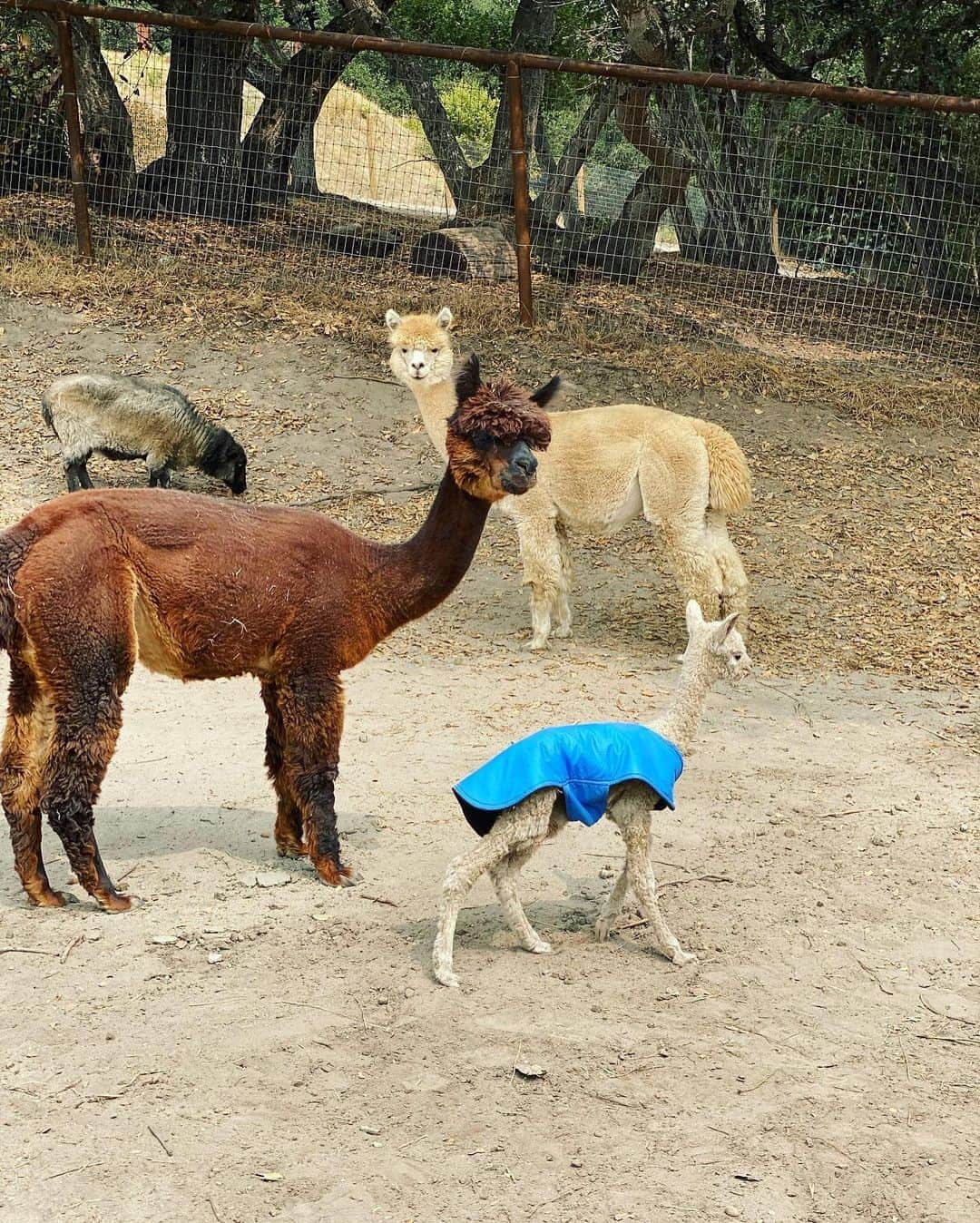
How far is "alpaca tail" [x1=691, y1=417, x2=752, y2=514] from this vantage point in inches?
346

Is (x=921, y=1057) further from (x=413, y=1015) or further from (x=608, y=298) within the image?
(x=608, y=298)

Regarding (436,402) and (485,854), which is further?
(436,402)

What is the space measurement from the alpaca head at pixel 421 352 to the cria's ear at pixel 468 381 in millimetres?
3880

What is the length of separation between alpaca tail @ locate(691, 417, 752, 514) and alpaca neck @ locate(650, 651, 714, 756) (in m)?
3.80

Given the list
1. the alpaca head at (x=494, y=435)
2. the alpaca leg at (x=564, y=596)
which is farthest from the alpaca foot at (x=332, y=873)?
the alpaca leg at (x=564, y=596)

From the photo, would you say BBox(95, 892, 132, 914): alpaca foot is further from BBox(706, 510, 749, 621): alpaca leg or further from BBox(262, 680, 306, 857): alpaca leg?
BBox(706, 510, 749, 621): alpaca leg

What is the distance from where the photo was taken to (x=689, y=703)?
5.17 meters

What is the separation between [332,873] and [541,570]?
143 inches

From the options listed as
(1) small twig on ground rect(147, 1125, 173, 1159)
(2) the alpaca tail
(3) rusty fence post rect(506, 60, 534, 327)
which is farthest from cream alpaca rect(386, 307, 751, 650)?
(1) small twig on ground rect(147, 1125, 173, 1159)

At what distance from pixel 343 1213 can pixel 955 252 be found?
12897mm

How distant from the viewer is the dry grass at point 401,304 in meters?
12.4

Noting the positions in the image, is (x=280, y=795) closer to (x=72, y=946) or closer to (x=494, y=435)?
(x=72, y=946)

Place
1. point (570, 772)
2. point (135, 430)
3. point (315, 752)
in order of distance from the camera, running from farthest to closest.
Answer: point (135, 430)
point (315, 752)
point (570, 772)

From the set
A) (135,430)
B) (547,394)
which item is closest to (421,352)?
(135,430)
